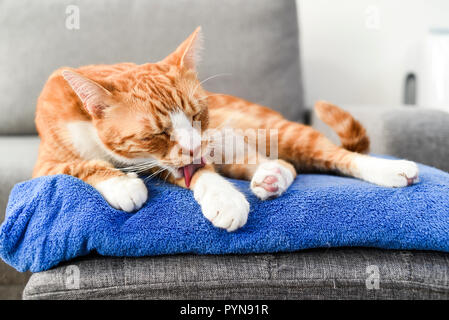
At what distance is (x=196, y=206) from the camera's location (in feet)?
2.59

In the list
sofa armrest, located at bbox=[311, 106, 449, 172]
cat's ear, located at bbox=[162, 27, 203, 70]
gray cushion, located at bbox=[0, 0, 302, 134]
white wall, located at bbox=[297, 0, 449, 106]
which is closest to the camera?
cat's ear, located at bbox=[162, 27, 203, 70]

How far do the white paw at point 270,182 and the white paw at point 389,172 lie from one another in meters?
0.23

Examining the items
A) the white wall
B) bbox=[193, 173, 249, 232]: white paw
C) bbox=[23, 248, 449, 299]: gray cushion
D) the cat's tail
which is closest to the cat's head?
bbox=[193, 173, 249, 232]: white paw

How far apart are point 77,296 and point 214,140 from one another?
53cm

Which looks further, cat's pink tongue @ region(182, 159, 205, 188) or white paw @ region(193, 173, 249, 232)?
cat's pink tongue @ region(182, 159, 205, 188)

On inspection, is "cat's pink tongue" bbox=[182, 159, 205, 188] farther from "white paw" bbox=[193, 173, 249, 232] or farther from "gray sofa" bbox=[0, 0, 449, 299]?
→ "gray sofa" bbox=[0, 0, 449, 299]

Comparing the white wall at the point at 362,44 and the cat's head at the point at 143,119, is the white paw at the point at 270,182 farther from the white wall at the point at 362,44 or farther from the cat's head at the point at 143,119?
the white wall at the point at 362,44

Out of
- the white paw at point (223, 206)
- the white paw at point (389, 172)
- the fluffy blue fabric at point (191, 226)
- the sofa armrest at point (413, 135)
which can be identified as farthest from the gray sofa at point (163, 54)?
the white paw at point (223, 206)

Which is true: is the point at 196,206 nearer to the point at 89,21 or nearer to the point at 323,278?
the point at 323,278

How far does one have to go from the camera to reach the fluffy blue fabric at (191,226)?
72cm

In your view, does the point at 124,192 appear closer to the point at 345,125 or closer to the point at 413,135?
the point at 345,125

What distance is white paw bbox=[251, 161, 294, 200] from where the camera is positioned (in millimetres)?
833

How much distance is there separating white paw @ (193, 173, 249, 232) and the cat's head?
120mm

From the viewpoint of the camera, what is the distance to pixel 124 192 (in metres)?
0.79
